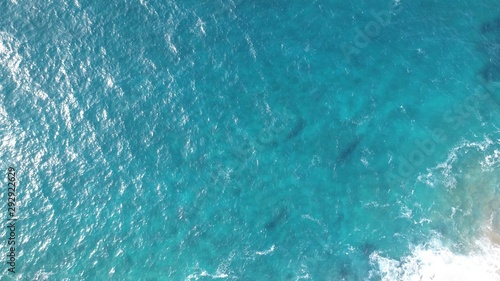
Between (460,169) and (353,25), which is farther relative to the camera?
(353,25)

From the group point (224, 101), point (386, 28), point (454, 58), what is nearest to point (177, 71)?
point (224, 101)

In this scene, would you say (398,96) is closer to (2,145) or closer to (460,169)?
(460,169)

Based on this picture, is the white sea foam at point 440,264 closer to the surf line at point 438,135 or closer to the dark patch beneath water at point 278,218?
the surf line at point 438,135

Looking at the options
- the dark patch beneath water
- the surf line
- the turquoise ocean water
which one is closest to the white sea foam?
the turquoise ocean water

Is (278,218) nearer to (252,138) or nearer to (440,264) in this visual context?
(252,138)

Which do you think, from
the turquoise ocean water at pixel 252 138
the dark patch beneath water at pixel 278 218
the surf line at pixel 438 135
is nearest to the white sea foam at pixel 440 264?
the turquoise ocean water at pixel 252 138

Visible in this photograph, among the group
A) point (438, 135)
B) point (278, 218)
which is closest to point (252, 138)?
point (278, 218)
